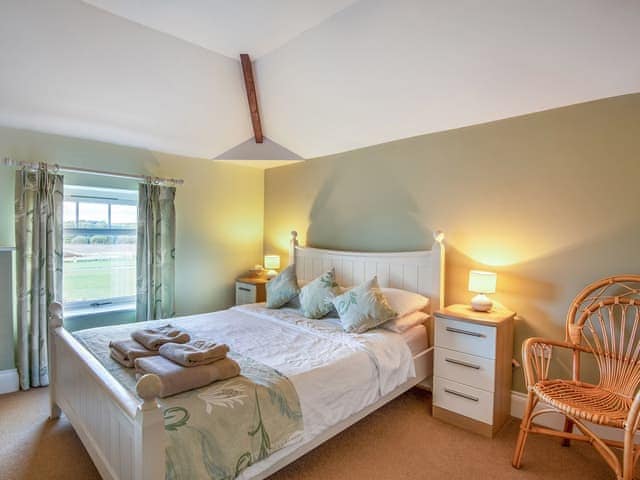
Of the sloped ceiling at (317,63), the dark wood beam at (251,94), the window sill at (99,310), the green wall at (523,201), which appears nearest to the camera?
the sloped ceiling at (317,63)

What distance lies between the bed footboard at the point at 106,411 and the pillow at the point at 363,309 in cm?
159

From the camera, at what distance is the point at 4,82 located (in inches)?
107

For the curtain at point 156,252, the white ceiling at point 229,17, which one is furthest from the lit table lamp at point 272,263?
the white ceiling at point 229,17

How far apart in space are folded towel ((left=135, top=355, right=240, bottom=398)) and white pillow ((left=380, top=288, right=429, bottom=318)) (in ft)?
4.88

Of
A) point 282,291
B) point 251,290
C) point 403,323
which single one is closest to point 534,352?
Answer: point 403,323

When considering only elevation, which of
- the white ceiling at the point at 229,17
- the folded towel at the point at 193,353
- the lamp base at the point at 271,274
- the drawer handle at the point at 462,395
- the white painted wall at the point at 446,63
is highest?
the white ceiling at the point at 229,17

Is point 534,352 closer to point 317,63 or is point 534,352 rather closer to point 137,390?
point 137,390

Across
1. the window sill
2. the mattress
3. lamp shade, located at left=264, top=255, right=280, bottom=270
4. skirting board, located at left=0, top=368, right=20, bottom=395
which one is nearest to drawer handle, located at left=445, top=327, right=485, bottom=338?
the mattress

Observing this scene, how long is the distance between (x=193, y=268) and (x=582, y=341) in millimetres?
3876

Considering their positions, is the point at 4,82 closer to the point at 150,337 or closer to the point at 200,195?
the point at 200,195

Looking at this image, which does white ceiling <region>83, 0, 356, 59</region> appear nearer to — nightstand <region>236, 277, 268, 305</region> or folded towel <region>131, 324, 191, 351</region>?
folded towel <region>131, 324, 191, 351</region>

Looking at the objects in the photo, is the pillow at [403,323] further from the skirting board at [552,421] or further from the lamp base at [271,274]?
the lamp base at [271,274]

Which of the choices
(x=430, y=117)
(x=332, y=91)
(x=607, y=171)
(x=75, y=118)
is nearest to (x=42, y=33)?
(x=75, y=118)

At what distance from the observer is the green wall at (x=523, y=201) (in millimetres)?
2324
